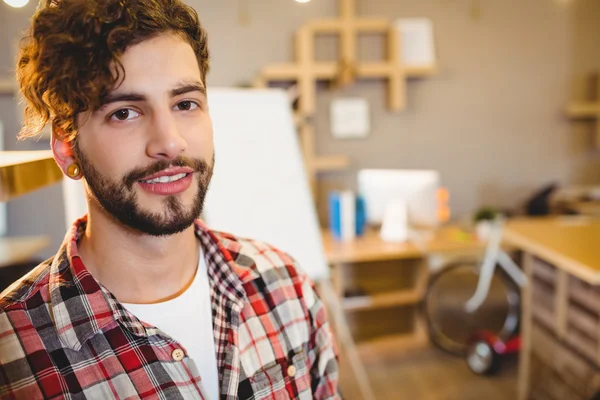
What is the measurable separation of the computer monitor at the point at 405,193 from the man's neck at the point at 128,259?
6.64 ft

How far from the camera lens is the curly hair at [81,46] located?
2.34 ft

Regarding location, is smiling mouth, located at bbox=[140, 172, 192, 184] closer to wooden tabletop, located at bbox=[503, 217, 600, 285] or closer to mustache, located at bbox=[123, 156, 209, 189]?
mustache, located at bbox=[123, 156, 209, 189]

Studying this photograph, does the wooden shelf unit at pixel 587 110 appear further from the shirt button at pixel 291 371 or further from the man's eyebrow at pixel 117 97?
the man's eyebrow at pixel 117 97

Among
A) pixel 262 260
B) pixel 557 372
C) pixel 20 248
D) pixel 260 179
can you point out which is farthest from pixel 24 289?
pixel 557 372

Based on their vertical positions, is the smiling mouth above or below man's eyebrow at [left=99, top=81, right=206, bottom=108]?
below

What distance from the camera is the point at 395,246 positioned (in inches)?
99.8

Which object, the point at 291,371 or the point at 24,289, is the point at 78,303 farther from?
the point at 291,371

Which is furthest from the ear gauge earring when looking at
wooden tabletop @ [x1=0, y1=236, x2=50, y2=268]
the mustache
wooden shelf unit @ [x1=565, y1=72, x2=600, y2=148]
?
wooden shelf unit @ [x1=565, y1=72, x2=600, y2=148]

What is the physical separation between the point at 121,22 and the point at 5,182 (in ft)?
0.95

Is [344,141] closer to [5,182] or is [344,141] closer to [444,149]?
[444,149]

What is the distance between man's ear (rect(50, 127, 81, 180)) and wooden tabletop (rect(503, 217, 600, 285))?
1481mm

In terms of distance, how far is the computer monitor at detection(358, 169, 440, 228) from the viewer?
2725 millimetres

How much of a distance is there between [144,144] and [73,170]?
0.49 ft

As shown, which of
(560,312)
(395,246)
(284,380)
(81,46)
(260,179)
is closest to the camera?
(81,46)
